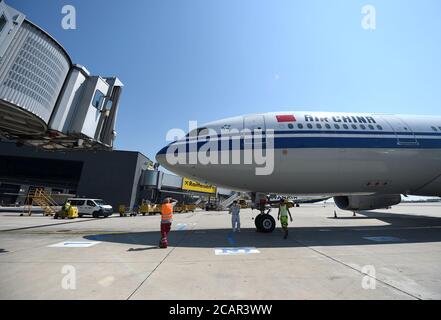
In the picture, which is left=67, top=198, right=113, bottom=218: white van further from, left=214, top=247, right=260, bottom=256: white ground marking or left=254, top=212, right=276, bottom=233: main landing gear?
left=214, top=247, right=260, bottom=256: white ground marking

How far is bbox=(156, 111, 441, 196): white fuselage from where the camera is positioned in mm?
11453

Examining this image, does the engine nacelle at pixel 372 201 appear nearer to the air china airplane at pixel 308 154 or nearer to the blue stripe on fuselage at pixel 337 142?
the air china airplane at pixel 308 154

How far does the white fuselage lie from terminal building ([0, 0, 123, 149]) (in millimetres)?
5205

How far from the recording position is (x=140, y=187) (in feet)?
150

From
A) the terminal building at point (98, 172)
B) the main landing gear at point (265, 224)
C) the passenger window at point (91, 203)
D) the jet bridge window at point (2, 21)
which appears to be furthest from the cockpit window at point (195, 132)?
the terminal building at point (98, 172)

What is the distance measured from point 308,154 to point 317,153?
42 cm

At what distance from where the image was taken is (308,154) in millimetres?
11555

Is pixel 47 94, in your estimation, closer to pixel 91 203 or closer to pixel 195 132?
pixel 195 132

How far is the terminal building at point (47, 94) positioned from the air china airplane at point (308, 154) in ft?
16.8

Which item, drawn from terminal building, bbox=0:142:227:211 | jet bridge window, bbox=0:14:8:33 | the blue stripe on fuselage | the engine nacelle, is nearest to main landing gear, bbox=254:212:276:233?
the blue stripe on fuselage

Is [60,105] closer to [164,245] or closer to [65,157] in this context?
[164,245]

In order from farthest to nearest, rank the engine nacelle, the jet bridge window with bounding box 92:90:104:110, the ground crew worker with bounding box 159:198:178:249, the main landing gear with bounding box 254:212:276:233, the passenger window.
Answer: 1. the passenger window
2. the engine nacelle
3. the jet bridge window with bounding box 92:90:104:110
4. the main landing gear with bounding box 254:212:276:233
5. the ground crew worker with bounding box 159:198:178:249
